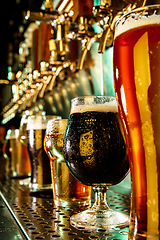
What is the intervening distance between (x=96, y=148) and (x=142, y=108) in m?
0.25

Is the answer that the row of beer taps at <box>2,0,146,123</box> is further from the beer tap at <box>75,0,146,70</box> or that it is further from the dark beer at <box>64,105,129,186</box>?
the dark beer at <box>64,105,129,186</box>

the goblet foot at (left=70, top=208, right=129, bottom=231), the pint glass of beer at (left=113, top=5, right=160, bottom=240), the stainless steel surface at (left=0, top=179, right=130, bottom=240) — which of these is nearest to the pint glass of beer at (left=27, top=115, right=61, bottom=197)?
the stainless steel surface at (left=0, top=179, right=130, bottom=240)

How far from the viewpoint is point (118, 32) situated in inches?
22.7

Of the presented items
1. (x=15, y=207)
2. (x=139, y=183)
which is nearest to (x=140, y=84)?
(x=139, y=183)

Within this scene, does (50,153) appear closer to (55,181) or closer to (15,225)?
(55,181)

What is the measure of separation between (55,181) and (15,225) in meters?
0.24

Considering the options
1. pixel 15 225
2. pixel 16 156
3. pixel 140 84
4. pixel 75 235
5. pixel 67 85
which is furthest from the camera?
pixel 67 85

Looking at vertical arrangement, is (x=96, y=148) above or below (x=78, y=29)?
below

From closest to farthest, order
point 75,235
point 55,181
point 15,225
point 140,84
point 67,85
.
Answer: point 140,84, point 75,235, point 15,225, point 55,181, point 67,85

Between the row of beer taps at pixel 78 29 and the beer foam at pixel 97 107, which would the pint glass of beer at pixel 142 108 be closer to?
the beer foam at pixel 97 107

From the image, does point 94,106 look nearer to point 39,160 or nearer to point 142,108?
point 142,108

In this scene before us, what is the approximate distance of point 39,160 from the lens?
48.8 inches

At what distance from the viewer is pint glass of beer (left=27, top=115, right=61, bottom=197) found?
4.00ft

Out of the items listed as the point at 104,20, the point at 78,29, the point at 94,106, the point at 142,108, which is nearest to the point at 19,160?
the point at 78,29
